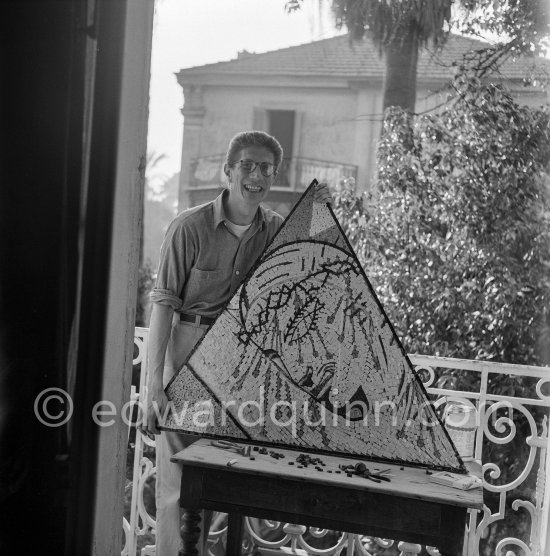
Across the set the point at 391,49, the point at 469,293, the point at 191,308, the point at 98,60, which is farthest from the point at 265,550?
the point at 391,49

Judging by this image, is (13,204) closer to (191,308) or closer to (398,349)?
(191,308)

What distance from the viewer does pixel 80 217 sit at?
5.74ft

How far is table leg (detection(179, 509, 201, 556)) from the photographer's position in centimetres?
222

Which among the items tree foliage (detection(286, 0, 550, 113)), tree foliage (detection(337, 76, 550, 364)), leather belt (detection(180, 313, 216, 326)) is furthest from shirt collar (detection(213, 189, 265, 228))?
tree foliage (detection(286, 0, 550, 113))

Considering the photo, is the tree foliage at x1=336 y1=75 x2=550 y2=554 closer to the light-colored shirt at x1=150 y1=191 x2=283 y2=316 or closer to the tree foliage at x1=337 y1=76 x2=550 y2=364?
the tree foliage at x1=337 y1=76 x2=550 y2=364

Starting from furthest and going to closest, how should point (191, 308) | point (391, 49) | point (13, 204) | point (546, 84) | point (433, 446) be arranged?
point (391, 49) < point (546, 84) < point (191, 308) < point (433, 446) < point (13, 204)

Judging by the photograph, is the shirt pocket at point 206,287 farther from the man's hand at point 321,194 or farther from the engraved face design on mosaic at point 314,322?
the man's hand at point 321,194

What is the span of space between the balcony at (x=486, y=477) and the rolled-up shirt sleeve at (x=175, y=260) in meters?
0.65

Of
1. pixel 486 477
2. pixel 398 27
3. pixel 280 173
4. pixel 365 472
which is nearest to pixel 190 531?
pixel 365 472

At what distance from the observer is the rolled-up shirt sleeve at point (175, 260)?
2521 millimetres

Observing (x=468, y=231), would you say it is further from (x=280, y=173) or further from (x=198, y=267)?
(x=280, y=173)

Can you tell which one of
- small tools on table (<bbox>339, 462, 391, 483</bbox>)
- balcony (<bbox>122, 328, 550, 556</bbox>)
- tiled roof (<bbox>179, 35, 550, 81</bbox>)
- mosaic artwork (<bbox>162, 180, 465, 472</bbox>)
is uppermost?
tiled roof (<bbox>179, 35, 550, 81</bbox>)

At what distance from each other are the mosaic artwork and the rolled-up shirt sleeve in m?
0.31

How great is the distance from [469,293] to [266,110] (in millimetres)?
8805
